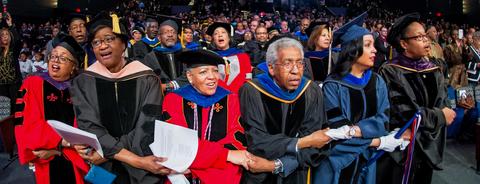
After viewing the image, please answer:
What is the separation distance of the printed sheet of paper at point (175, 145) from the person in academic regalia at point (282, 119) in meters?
0.48

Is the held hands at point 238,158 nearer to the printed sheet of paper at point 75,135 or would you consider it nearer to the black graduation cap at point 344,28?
the printed sheet of paper at point 75,135

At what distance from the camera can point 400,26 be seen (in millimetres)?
3188

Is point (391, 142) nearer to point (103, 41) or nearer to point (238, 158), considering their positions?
point (238, 158)

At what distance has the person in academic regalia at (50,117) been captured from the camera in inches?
109

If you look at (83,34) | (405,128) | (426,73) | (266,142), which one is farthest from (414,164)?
(83,34)

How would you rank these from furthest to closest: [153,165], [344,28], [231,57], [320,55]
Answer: [231,57] < [320,55] < [344,28] < [153,165]

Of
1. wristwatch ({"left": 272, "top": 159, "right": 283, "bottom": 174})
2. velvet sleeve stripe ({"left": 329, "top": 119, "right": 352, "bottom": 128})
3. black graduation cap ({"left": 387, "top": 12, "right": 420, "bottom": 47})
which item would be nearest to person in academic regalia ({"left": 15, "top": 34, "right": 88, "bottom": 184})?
wristwatch ({"left": 272, "top": 159, "right": 283, "bottom": 174})

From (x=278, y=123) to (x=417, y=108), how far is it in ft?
4.03

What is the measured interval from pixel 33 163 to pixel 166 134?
139 cm

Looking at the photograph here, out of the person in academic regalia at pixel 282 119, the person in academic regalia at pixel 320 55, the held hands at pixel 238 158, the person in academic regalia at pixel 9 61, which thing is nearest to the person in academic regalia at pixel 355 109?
the person in academic regalia at pixel 282 119

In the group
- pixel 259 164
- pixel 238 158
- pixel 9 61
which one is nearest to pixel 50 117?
pixel 238 158

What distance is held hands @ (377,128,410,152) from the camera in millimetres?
2905

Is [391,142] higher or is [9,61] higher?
[9,61]

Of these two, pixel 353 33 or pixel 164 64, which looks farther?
pixel 164 64
